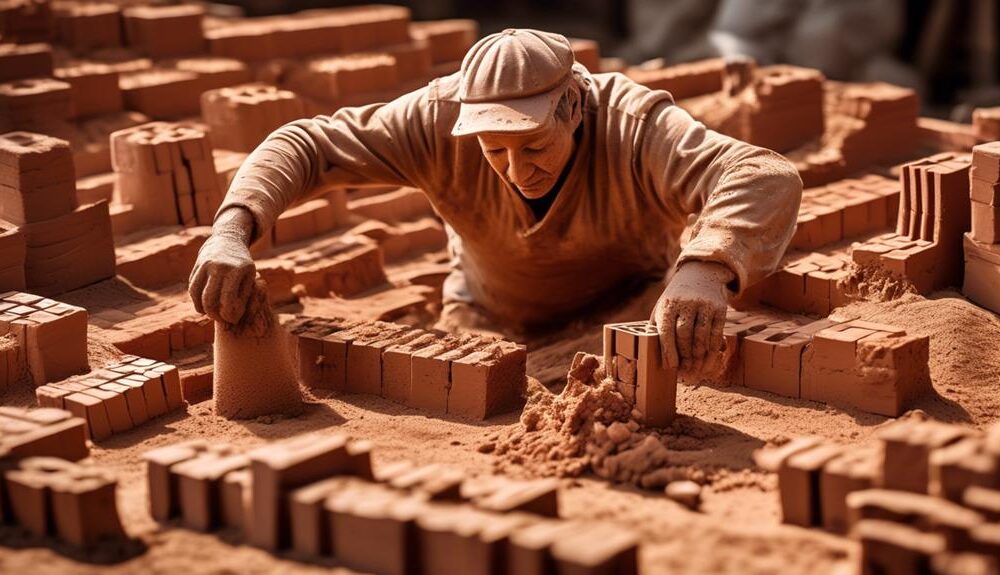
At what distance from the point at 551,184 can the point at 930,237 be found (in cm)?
190

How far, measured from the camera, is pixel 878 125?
9.20 m

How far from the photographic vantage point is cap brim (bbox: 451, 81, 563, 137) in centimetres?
571

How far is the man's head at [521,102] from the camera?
576cm

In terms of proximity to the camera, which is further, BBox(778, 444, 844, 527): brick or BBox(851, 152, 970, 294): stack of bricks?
BBox(851, 152, 970, 294): stack of bricks

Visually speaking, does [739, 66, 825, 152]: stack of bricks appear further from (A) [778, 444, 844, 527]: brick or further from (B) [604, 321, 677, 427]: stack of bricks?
(A) [778, 444, 844, 527]: brick

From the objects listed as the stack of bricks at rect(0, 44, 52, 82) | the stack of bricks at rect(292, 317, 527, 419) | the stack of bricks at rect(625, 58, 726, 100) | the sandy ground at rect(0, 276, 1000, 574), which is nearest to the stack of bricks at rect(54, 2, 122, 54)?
the stack of bricks at rect(0, 44, 52, 82)

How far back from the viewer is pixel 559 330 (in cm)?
736

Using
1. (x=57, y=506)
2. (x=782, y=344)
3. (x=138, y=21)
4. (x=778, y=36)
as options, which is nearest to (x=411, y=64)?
(x=138, y=21)

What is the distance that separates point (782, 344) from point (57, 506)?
2856 millimetres

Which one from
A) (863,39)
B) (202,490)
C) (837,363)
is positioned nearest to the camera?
(202,490)

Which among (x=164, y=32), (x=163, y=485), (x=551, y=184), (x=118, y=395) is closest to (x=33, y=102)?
(x=164, y=32)

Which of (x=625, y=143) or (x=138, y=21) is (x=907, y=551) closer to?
(x=625, y=143)

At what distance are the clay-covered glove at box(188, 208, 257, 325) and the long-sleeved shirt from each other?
371mm

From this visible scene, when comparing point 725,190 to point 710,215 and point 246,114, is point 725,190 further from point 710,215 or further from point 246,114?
point 246,114
